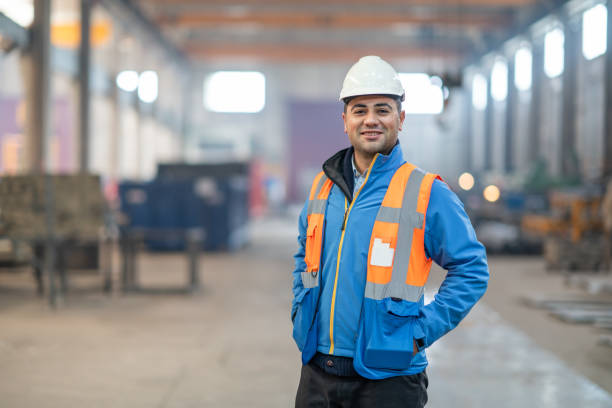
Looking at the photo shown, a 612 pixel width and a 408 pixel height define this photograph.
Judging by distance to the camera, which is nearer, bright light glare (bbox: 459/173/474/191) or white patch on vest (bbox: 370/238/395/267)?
white patch on vest (bbox: 370/238/395/267)

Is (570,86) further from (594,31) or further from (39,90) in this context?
(39,90)

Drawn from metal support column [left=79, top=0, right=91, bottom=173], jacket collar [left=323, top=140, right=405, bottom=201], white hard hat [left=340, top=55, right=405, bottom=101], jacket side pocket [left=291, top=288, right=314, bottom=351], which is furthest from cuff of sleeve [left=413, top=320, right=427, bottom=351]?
metal support column [left=79, top=0, right=91, bottom=173]

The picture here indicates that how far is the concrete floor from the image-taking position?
14.8 feet

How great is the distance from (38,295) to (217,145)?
23785mm

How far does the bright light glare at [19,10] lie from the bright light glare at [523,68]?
51.2 ft

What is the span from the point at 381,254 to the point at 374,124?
1.46 ft

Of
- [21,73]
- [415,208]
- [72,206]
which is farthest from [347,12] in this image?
[415,208]

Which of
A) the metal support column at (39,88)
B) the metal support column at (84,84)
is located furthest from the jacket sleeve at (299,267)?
the metal support column at (84,84)

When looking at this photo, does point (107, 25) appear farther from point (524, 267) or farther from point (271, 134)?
point (271, 134)

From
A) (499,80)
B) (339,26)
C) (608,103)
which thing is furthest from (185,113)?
(608,103)

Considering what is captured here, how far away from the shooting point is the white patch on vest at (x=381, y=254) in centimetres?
211

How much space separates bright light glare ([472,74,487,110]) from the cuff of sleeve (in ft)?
85.2

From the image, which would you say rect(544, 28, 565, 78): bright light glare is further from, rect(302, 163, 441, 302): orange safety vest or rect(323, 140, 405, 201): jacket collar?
rect(302, 163, 441, 302): orange safety vest

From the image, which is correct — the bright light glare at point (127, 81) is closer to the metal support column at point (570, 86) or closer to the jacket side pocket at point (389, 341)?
the metal support column at point (570, 86)
